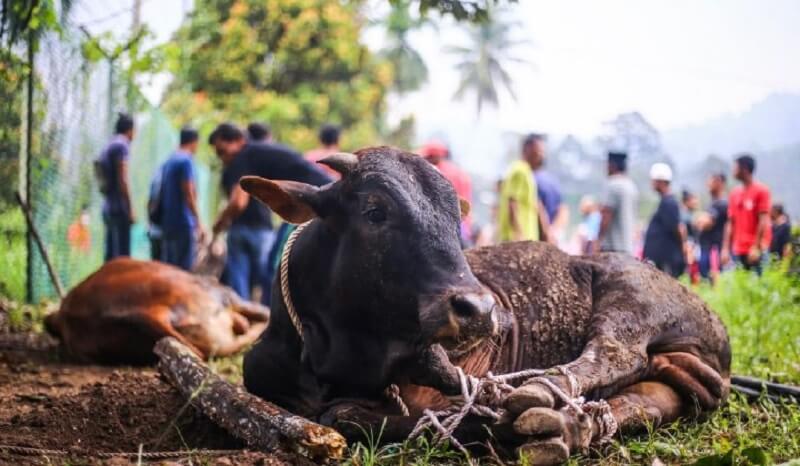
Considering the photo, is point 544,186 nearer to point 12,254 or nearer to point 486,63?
point 12,254

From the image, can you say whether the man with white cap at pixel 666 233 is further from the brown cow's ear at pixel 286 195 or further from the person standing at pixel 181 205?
the brown cow's ear at pixel 286 195

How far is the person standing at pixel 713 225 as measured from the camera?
46.1 ft

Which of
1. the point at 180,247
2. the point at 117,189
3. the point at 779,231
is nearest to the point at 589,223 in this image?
the point at 779,231

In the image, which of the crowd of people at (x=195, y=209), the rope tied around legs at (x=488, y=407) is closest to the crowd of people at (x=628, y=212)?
the crowd of people at (x=195, y=209)

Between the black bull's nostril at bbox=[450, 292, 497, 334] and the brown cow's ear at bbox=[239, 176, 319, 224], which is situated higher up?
the brown cow's ear at bbox=[239, 176, 319, 224]

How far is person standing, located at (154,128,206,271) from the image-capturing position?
958 centimetres

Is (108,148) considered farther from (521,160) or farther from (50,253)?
(521,160)

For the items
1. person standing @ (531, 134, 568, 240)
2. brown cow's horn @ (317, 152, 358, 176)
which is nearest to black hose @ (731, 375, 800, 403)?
brown cow's horn @ (317, 152, 358, 176)

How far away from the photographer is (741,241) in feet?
37.4

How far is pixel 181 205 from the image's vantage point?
9648 millimetres

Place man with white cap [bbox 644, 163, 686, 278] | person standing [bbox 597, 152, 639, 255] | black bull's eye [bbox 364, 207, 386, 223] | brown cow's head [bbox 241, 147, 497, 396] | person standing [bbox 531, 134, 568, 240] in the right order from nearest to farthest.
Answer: brown cow's head [bbox 241, 147, 497, 396], black bull's eye [bbox 364, 207, 386, 223], person standing [bbox 531, 134, 568, 240], person standing [bbox 597, 152, 639, 255], man with white cap [bbox 644, 163, 686, 278]

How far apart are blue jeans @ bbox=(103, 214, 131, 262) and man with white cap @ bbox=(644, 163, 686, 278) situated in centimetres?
620

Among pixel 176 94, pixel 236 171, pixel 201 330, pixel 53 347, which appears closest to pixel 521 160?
pixel 236 171

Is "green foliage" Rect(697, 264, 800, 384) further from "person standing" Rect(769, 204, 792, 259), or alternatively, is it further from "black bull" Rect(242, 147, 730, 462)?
"person standing" Rect(769, 204, 792, 259)
